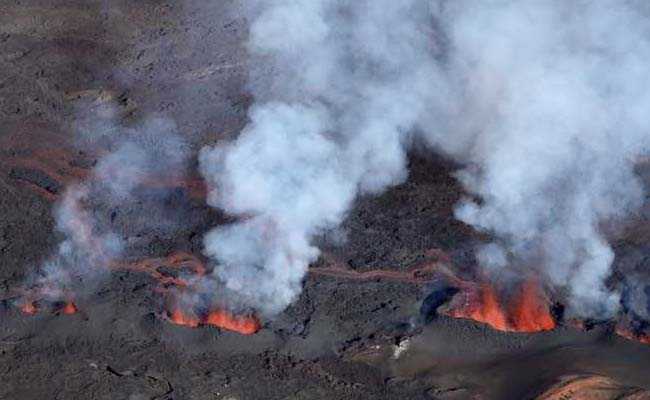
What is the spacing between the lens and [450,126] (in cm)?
1692

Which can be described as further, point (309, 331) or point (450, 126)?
point (450, 126)

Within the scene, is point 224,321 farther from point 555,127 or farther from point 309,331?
point 555,127

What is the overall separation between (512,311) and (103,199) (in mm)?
7894

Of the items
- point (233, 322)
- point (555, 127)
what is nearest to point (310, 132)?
point (233, 322)

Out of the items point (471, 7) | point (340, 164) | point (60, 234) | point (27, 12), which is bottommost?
point (60, 234)

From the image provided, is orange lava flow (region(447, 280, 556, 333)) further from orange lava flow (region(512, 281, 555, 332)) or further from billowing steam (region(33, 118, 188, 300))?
billowing steam (region(33, 118, 188, 300))

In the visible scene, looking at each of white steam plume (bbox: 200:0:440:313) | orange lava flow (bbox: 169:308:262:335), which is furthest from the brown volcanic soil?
white steam plume (bbox: 200:0:440:313)

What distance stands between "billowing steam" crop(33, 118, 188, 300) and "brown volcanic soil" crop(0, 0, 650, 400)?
25cm

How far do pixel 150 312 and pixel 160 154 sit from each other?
3740mm

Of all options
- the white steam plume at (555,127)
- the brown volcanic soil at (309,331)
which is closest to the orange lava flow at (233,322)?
the brown volcanic soil at (309,331)

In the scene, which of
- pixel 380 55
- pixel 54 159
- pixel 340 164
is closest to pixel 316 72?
pixel 380 55

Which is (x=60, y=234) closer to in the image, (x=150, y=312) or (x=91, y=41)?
(x=150, y=312)

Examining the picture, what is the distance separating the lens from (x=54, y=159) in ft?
55.6

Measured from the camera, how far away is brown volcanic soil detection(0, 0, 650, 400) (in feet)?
44.7
